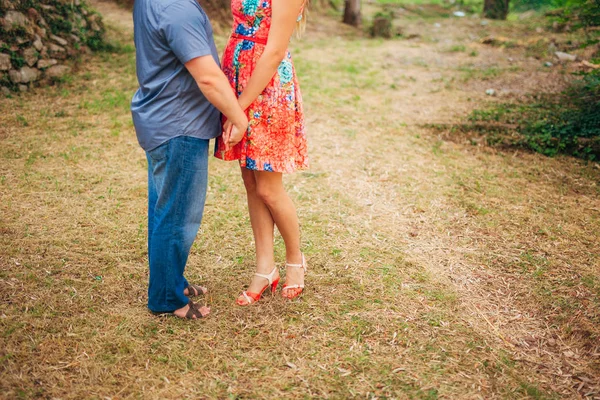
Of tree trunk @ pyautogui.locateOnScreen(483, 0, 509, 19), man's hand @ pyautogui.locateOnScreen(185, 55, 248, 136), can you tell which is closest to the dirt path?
man's hand @ pyautogui.locateOnScreen(185, 55, 248, 136)

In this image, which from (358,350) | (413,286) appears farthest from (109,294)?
(413,286)

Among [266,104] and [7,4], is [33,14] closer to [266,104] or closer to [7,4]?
[7,4]

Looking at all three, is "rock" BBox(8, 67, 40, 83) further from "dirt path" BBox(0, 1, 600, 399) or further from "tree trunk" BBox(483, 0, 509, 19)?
"tree trunk" BBox(483, 0, 509, 19)

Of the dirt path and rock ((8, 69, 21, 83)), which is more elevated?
rock ((8, 69, 21, 83))

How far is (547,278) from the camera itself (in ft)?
10.4

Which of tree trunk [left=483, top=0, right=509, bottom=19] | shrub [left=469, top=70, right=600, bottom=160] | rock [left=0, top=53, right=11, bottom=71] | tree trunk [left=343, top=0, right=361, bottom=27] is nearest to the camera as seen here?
shrub [left=469, top=70, right=600, bottom=160]

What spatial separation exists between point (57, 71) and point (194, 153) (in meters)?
5.14

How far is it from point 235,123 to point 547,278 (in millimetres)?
2202

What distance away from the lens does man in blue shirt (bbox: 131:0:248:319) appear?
2.07 metres

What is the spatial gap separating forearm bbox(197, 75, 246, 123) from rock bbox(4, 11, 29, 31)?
5089 millimetres

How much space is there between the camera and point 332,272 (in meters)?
3.20

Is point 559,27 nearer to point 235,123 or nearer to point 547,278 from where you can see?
point 547,278

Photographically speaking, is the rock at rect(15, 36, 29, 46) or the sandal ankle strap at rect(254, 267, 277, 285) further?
the rock at rect(15, 36, 29, 46)

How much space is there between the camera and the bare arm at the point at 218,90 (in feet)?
6.89
